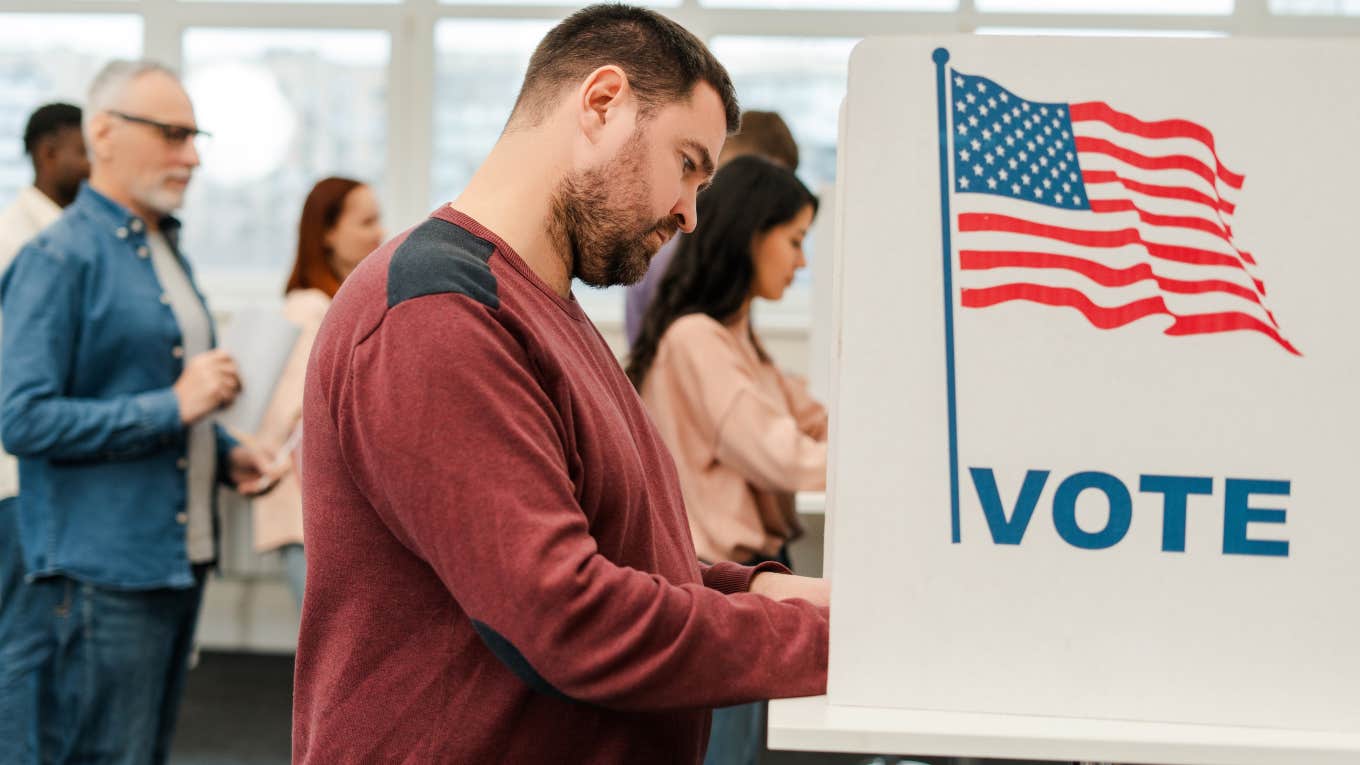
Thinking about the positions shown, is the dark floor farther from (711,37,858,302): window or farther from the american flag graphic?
the american flag graphic

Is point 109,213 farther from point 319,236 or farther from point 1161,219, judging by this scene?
point 1161,219

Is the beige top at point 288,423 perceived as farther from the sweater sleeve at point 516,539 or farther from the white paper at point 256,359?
the sweater sleeve at point 516,539

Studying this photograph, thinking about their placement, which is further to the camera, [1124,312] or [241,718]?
[241,718]

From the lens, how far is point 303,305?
294 centimetres

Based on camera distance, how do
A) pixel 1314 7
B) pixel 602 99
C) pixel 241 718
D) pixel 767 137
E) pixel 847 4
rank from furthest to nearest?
pixel 847 4 < pixel 1314 7 < pixel 241 718 < pixel 767 137 < pixel 602 99

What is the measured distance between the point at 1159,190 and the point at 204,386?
1662 millimetres

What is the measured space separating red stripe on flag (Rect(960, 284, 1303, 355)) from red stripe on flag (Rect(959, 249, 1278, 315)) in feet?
0.05

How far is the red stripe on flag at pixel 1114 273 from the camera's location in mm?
1008

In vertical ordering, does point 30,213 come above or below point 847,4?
below

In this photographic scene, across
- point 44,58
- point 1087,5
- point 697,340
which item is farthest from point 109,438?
point 1087,5

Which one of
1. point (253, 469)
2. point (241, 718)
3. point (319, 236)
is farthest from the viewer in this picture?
point (241, 718)

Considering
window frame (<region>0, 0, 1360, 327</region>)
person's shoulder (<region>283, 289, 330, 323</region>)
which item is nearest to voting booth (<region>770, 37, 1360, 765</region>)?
person's shoulder (<region>283, 289, 330, 323</region>)

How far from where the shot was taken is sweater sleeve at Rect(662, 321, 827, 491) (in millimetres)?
2293

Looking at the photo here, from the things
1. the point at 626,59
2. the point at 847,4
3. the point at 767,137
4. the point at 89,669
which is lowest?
the point at 89,669
